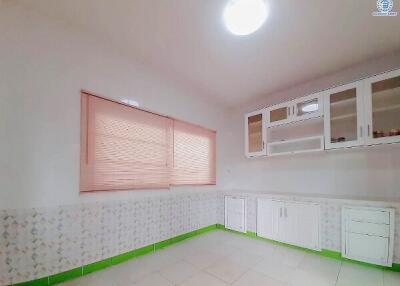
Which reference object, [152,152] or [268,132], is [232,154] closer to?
[268,132]

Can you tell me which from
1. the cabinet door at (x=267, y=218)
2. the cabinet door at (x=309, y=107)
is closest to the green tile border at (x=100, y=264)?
the cabinet door at (x=267, y=218)

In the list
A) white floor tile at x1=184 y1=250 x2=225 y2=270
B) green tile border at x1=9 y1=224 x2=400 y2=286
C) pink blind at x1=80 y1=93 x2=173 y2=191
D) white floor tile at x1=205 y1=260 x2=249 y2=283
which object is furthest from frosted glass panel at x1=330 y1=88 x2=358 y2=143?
pink blind at x1=80 y1=93 x2=173 y2=191

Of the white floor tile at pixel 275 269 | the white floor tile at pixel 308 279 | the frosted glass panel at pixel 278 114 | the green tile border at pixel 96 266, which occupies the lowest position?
the white floor tile at pixel 275 269

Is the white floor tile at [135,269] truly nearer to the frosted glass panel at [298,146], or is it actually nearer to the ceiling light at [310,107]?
the frosted glass panel at [298,146]

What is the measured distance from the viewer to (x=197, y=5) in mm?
1544

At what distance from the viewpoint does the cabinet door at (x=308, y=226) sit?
2326 millimetres

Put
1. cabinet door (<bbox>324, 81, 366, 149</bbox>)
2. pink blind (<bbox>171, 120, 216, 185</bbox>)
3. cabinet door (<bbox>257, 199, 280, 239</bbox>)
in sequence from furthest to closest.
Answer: pink blind (<bbox>171, 120, 216, 185</bbox>) → cabinet door (<bbox>257, 199, 280, 239</bbox>) → cabinet door (<bbox>324, 81, 366, 149</bbox>)

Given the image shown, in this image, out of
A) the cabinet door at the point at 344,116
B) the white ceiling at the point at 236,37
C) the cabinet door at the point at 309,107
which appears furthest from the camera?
the cabinet door at the point at 309,107

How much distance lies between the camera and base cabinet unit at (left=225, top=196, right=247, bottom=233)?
121 inches

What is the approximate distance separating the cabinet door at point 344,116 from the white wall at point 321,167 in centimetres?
32

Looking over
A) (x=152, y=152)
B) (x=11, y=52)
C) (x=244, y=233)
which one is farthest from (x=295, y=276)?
(x=11, y=52)

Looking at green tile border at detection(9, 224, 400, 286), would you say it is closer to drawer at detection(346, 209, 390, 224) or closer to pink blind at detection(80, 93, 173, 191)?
drawer at detection(346, 209, 390, 224)

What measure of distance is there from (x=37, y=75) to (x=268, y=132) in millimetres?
2908

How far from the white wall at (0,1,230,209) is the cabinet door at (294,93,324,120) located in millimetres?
2432
